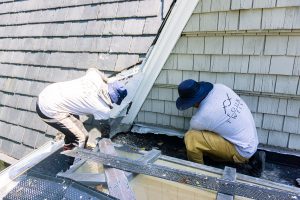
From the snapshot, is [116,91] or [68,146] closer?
[116,91]

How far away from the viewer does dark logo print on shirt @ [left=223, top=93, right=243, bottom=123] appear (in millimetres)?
2885

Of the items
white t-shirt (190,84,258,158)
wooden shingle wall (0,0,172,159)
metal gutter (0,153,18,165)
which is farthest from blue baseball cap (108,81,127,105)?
metal gutter (0,153,18,165)

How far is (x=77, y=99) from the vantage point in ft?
10.5

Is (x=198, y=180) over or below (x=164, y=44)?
below

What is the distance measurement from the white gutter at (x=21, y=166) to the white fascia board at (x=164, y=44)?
114cm

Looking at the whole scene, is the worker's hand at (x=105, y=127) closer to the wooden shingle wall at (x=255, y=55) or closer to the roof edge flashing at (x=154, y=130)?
the roof edge flashing at (x=154, y=130)

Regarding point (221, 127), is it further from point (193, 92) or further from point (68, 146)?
point (68, 146)

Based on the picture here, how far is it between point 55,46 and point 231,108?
2623mm

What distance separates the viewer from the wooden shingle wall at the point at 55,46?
3352 millimetres

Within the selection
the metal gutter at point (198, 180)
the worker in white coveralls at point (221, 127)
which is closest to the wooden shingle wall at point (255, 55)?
the worker in white coveralls at point (221, 127)

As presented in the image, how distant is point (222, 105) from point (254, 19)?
911 mm

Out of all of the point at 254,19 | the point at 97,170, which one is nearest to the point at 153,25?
the point at 254,19

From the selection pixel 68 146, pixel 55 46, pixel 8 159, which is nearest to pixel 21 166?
pixel 68 146

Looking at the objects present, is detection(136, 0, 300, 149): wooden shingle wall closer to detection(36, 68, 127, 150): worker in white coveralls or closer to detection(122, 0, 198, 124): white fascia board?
detection(122, 0, 198, 124): white fascia board
